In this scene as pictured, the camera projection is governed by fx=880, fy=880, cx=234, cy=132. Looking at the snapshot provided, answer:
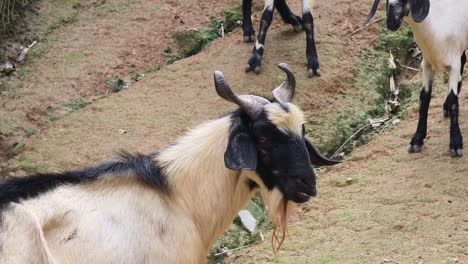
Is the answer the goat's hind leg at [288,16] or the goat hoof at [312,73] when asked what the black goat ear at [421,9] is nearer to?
the goat hoof at [312,73]

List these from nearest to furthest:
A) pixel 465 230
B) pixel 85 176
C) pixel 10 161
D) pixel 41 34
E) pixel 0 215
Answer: pixel 0 215
pixel 85 176
pixel 465 230
pixel 10 161
pixel 41 34

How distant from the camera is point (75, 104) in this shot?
30.2ft

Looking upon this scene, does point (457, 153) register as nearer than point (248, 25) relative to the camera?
Yes

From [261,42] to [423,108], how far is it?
6.56 ft

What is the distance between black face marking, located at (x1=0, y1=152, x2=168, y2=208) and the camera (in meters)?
5.02

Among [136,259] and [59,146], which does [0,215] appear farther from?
[59,146]

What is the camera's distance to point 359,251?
21.2 ft

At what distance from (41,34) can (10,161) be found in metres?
2.41

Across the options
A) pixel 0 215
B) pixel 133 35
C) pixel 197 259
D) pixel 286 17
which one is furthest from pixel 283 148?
pixel 133 35

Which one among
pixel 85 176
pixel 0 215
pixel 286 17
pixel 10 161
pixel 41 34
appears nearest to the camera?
pixel 0 215

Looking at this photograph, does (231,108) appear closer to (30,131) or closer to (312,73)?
(312,73)

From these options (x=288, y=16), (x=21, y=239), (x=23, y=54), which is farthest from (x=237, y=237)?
(x=23, y=54)

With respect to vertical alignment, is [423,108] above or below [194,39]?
above

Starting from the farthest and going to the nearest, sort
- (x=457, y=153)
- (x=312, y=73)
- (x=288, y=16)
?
(x=288, y=16) → (x=312, y=73) → (x=457, y=153)
